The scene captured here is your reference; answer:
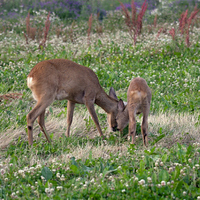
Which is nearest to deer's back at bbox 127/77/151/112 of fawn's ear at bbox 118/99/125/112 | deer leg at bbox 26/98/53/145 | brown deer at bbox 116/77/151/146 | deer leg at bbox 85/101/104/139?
brown deer at bbox 116/77/151/146

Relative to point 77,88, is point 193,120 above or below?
below

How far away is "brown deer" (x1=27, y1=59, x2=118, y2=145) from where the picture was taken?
18.2 ft

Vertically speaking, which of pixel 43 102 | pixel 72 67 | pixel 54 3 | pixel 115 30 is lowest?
pixel 43 102

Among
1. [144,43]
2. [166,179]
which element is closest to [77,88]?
[166,179]

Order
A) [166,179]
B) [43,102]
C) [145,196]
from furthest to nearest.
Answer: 1. [43,102]
2. [166,179]
3. [145,196]

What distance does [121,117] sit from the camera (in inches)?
236

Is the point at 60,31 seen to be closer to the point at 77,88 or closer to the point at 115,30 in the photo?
the point at 115,30

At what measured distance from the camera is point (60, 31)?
13953 mm

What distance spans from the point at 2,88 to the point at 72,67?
2.46 m

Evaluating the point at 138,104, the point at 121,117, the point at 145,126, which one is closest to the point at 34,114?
the point at 121,117

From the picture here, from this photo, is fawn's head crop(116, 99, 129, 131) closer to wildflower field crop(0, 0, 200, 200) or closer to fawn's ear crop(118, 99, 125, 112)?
fawn's ear crop(118, 99, 125, 112)

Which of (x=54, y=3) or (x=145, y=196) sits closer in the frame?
(x=145, y=196)

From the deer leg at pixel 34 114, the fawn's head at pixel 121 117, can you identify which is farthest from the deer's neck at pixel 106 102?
the deer leg at pixel 34 114

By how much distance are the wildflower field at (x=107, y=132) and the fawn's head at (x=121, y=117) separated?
209mm
